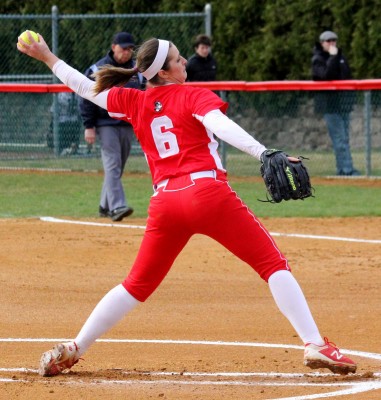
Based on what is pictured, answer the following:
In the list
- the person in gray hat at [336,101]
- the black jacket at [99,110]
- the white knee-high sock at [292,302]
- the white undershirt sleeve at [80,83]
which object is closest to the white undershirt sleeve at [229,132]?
the white knee-high sock at [292,302]

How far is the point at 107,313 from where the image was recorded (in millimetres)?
6664

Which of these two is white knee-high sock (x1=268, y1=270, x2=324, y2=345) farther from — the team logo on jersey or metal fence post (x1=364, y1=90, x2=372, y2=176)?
metal fence post (x1=364, y1=90, x2=372, y2=176)

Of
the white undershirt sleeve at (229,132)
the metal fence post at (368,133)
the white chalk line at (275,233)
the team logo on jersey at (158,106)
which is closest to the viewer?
the white undershirt sleeve at (229,132)

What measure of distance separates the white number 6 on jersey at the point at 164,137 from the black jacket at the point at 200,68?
1207 centimetres

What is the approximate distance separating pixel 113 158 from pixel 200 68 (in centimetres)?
554

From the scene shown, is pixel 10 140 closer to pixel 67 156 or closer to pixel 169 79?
pixel 67 156

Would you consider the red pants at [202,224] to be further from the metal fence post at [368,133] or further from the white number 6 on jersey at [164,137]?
the metal fence post at [368,133]

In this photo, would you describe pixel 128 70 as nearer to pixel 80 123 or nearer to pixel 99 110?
pixel 99 110

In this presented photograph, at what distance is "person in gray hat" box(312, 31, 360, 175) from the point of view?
58.8 feet

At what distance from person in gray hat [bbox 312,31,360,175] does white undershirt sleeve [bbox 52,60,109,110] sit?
11.1m

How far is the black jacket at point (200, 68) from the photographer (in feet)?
61.0

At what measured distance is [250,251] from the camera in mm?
6496

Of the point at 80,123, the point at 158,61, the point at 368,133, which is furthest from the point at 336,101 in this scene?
the point at 158,61

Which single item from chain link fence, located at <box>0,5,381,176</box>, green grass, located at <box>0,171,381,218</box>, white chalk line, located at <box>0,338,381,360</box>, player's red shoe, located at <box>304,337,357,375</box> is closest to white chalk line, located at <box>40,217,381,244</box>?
green grass, located at <box>0,171,381,218</box>
